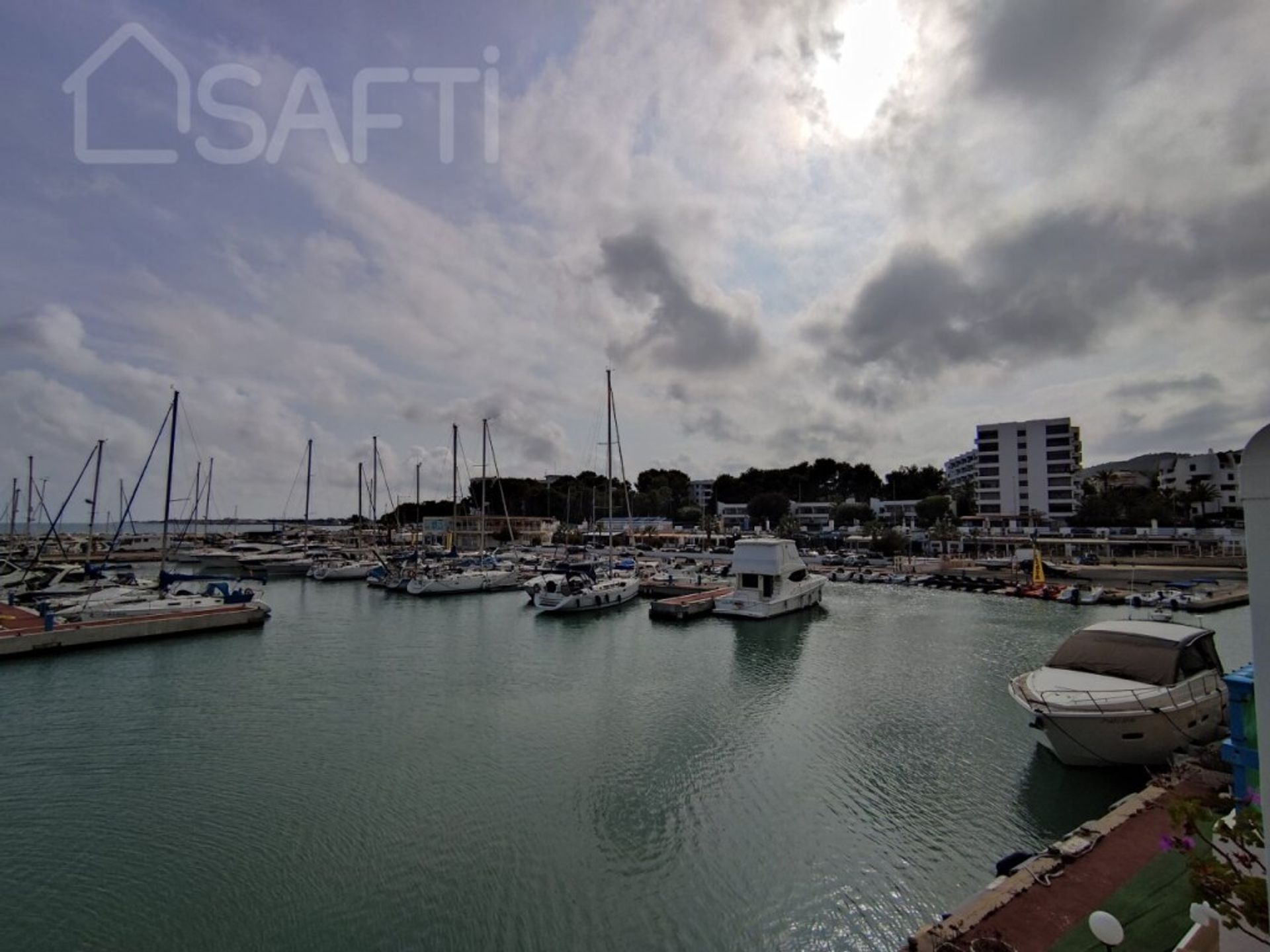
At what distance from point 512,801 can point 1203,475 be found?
5748 inches

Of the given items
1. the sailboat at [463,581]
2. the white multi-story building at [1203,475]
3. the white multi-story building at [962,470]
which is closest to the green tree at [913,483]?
the white multi-story building at [962,470]

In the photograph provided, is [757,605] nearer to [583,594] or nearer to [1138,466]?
[583,594]

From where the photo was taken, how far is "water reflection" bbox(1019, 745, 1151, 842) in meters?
12.7

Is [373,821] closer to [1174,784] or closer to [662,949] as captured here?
[662,949]

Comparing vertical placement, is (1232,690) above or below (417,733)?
above

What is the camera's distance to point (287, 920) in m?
10.0

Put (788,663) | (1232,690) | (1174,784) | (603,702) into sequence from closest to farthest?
Result: (1232,690), (1174,784), (603,702), (788,663)

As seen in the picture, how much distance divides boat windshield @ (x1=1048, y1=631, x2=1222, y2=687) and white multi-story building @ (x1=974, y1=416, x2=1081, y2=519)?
3742 inches

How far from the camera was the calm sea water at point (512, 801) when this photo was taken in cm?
1009

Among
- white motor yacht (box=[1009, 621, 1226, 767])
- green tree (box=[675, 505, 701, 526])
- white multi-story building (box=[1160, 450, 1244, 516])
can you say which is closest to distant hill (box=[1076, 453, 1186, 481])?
white multi-story building (box=[1160, 450, 1244, 516])

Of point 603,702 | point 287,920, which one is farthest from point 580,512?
point 287,920

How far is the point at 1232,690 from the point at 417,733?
1840 cm

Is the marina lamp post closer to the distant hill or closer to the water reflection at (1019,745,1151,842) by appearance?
the water reflection at (1019,745,1151,842)

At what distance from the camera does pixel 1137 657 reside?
14.8 metres
